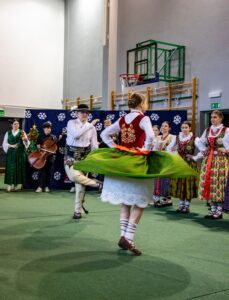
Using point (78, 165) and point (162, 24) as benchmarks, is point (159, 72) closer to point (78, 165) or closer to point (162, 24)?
point (162, 24)

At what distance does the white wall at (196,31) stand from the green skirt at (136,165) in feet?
16.7

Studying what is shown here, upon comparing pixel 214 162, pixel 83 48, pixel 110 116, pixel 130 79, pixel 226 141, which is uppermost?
pixel 83 48

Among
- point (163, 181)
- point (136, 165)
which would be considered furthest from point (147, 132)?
point (163, 181)

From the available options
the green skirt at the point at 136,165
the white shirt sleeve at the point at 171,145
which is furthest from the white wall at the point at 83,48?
the green skirt at the point at 136,165

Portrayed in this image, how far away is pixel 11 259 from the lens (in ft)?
10.2

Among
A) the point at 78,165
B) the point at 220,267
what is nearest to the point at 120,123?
the point at 78,165

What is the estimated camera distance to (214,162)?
16.1 feet

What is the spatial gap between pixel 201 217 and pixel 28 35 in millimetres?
9509

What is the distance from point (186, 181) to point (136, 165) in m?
2.52

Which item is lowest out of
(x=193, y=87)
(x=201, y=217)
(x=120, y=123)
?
(x=201, y=217)

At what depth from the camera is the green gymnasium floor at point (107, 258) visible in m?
2.49

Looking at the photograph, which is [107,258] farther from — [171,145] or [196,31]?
[196,31]

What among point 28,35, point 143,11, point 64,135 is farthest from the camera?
point 28,35

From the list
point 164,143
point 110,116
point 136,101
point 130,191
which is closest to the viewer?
point 130,191
